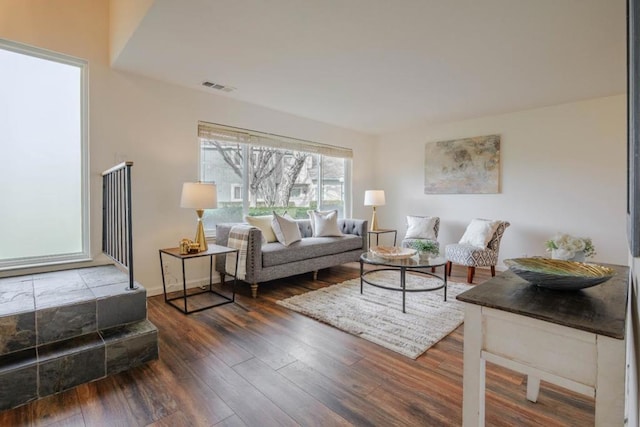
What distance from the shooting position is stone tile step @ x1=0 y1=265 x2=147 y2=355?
1806 mm

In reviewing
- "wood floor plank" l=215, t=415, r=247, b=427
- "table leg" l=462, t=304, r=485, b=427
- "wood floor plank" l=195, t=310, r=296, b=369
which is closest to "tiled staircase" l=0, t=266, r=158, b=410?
"wood floor plank" l=195, t=310, r=296, b=369

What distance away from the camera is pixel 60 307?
193cm

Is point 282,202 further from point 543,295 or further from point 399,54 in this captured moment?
point 543,295

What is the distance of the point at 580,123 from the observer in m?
4.00

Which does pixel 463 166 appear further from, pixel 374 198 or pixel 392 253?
pixel 392 253

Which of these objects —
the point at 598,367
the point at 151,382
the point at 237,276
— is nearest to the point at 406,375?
the point at 598,367

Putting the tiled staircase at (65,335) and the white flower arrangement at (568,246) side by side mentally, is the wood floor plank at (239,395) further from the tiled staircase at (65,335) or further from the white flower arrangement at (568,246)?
the white flower arrangement at (568,246)

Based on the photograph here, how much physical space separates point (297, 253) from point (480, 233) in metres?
2.40

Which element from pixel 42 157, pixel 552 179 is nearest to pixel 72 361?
pixel 42 157

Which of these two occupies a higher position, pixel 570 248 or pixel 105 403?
pixel 570 248

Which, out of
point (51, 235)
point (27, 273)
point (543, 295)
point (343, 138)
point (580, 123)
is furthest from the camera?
point (343, 138)

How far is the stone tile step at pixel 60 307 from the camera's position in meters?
1.81

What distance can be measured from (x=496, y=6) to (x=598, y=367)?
2127 mm

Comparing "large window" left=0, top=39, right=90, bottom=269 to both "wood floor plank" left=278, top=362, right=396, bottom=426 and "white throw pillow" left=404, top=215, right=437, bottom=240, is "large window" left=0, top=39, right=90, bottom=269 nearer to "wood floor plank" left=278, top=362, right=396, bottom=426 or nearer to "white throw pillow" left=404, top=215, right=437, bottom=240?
"wood floor plank" left=278, top=362, right=396, bottom=426
